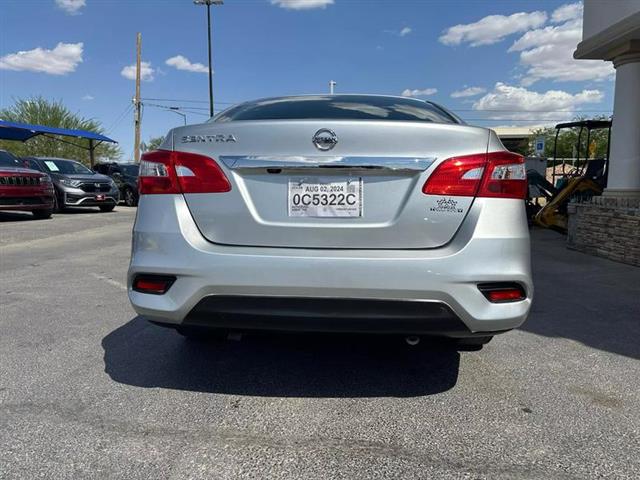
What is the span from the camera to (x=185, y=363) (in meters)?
3.31

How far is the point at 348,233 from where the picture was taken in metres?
2.44

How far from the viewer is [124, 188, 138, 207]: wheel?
19891mm

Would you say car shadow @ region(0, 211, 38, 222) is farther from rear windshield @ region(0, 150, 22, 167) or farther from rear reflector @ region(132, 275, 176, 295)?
rear reflector @ region(132, 275, 176, 295)

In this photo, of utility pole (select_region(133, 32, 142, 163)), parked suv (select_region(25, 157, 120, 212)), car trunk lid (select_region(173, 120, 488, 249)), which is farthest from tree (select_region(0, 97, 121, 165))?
car trunk lid (select_region(173, 120, 488, 249))

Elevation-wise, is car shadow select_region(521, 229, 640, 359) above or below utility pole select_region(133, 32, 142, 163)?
below

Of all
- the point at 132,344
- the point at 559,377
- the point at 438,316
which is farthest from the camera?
the point at 132,344

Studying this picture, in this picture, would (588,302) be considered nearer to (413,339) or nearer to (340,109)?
(413,339)

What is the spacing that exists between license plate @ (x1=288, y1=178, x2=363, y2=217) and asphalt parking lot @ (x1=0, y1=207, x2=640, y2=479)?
28.9 inches

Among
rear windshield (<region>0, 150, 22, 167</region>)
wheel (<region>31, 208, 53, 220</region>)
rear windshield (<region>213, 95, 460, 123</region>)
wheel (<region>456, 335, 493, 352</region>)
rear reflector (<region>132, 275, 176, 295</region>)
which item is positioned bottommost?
wheel (<region>31, 208, 53, 220</region>)


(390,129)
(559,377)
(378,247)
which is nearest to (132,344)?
(378,247)

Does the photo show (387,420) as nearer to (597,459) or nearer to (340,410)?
(340,410)

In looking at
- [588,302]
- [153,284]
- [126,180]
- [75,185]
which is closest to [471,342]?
[153,284]

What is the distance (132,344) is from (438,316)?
226 centimetres

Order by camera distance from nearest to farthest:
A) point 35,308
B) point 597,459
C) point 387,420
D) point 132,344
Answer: point 597,459
point 387,420
point 132,344
point 35,308
